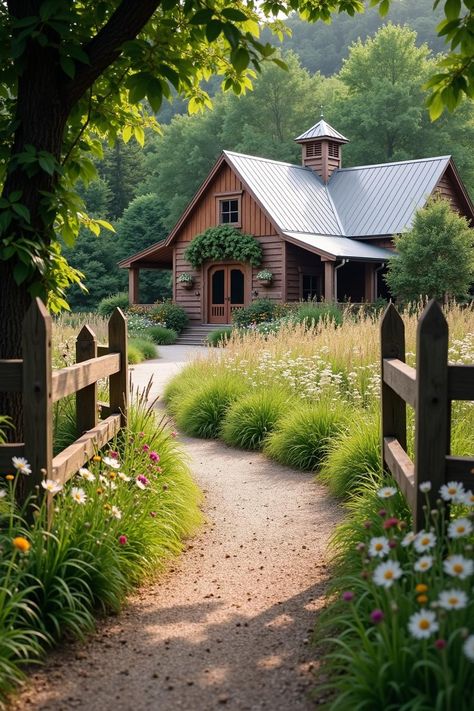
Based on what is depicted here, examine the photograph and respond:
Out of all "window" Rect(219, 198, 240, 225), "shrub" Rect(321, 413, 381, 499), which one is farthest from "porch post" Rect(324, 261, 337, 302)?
"shrub" Rect(321, 413, 381, 499)

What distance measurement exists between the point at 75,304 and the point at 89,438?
44.8 metres

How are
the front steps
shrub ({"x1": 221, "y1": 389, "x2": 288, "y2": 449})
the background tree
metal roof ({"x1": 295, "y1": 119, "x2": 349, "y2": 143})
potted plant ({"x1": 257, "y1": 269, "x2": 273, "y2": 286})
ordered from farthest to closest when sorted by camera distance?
metal roof ({"x1": 295, "y1": 119, "x2": 349, "y2": 143}) < the front steps < potted plant ({"x1": 257, "y1": 269, "x2": 273, "y2": 286}) < the background tree < shrub ({"x1": 221, "y1": 389, "x2": 288, "y2": 449})

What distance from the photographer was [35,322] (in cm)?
398

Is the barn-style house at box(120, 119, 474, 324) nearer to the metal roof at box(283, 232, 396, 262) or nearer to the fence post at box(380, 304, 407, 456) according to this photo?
the metal roof at box(283, 232, 396, 262)

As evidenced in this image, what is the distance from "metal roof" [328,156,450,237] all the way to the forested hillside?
12.3 metres

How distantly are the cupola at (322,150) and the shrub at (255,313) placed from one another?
7.77 m

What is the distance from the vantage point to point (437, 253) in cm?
2358

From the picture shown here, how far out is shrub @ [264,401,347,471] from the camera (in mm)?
7758

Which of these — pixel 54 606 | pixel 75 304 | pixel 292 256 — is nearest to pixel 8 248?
pixel 54 606

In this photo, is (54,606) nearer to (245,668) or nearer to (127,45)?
(245,668)

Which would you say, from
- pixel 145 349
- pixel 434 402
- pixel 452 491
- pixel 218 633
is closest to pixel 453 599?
pixel 452 491

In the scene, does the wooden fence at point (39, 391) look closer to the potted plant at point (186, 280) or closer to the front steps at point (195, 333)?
the front steps at point (195, 333)

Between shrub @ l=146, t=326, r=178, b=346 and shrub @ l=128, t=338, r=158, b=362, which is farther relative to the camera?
A: shrub @ l=146, t=326, r=178, b=346

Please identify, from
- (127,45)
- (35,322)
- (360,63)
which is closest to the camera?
(35,322)
